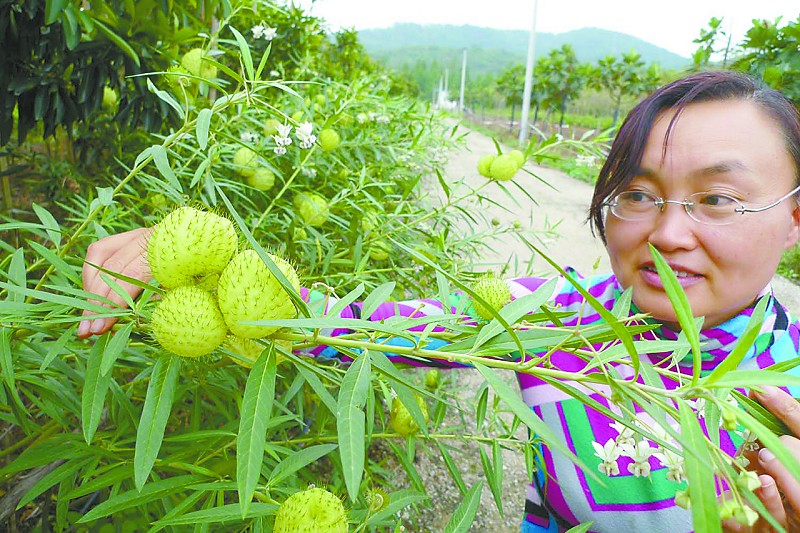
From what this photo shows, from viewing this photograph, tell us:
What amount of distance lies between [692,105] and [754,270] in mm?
263

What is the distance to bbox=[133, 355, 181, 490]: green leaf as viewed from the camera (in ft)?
1.31

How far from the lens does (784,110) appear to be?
2.63ft

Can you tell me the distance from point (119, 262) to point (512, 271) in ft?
7.69

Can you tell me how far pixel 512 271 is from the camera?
2770 mm

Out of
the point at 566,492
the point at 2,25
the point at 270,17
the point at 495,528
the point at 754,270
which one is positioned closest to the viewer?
the point at 754,270

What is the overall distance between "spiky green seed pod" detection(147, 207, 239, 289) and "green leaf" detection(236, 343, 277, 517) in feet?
0.40

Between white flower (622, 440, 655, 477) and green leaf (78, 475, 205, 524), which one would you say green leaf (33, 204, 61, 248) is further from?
white flower (622, 440, 655, 477)

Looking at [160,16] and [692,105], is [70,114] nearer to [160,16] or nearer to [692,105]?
[160,16]

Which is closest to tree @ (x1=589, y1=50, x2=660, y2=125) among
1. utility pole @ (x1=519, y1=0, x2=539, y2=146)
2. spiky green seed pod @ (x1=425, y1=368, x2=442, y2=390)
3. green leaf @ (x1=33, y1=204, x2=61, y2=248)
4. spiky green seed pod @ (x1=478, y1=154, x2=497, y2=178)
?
utility pole @ (x1=519, y1=0, x2=539, y2=146)

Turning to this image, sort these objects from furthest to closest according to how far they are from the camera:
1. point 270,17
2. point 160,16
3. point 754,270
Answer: point 270,17
point 160,16
point 754,270

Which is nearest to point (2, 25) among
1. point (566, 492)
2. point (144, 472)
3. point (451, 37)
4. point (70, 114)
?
point (70, 114)

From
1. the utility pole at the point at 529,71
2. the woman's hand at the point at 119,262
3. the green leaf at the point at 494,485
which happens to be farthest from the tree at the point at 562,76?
the woman's hand at the point at 119,262

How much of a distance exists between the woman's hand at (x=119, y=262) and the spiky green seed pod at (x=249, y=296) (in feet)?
0.65

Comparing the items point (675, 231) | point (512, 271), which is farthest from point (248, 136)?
point (512, 271)
